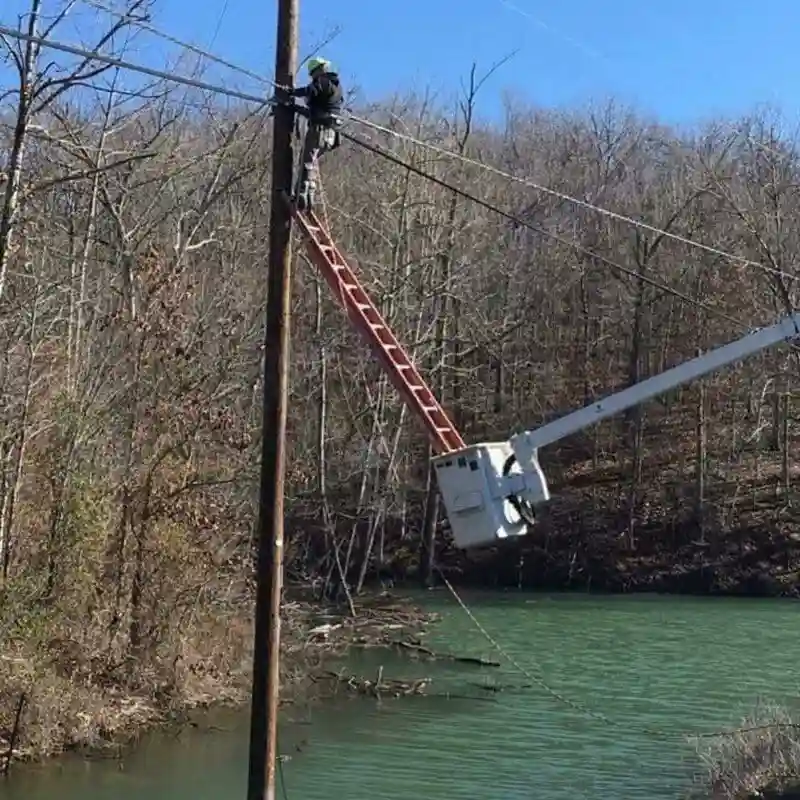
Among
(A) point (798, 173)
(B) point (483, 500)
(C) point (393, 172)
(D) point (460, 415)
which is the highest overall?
(A) point (798, 173)

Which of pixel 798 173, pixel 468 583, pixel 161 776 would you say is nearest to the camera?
pixel 161 776

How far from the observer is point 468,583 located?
130ft


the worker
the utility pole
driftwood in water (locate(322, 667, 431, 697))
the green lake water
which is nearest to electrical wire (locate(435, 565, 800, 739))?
the green lake water

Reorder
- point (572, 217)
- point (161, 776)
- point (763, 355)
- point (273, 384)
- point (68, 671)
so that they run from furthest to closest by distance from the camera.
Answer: point (572, 217) < point (763, 355) < point (68, 671) < point (161, 776) < point (273, 384)

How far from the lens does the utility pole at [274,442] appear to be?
9461 mm

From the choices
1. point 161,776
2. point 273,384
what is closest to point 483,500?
point 273,384

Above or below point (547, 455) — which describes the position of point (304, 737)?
below

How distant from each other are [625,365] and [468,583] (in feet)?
44.6

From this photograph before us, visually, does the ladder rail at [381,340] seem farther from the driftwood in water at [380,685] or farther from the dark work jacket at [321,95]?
the driftwood in water at [380,685]

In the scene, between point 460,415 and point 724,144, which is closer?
point 460,415

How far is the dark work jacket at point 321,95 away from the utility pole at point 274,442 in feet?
0.53

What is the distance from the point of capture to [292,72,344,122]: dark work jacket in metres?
9.52

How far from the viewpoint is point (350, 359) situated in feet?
108

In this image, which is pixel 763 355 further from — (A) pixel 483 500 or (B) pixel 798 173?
(A) pixel 483 500
